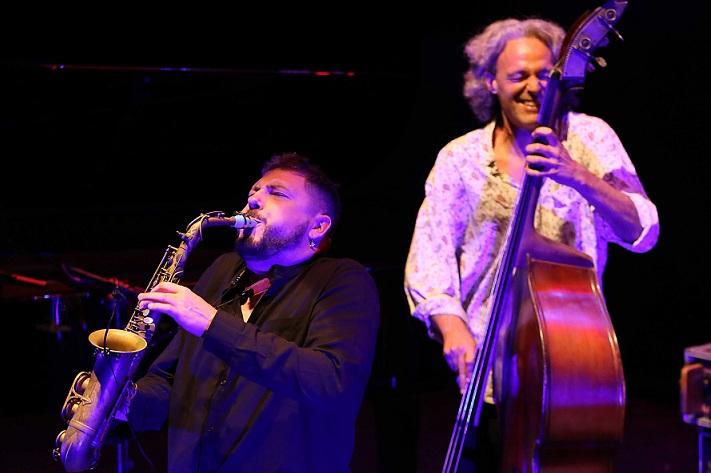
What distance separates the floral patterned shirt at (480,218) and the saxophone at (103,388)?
1.68ft

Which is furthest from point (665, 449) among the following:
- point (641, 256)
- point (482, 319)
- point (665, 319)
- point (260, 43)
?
point (260, 43)

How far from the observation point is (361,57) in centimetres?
575

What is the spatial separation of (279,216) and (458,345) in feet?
1.97

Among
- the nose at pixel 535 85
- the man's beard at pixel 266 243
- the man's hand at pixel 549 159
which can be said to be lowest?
the man's beard at pixel 266 243

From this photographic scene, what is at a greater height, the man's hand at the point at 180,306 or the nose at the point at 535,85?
the nose at the point at 535,85

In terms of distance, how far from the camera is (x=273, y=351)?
2160 mm

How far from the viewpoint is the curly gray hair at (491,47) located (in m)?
2.48

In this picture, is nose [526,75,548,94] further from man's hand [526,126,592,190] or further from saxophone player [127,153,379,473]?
saxophone player [127,153,379,473]

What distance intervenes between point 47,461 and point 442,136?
9.73ft

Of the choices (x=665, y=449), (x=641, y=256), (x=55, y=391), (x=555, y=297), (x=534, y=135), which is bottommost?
(x=665, y=449)

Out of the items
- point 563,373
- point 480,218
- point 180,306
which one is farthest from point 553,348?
point 180,306

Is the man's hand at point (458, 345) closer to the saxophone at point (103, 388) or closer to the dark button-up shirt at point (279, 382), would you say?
the dark button-up shirt at point (279, 382)

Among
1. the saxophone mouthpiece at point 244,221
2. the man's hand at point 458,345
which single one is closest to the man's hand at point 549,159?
the man's hand at point 458,345

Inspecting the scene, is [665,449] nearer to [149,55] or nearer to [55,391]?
[55,391]
